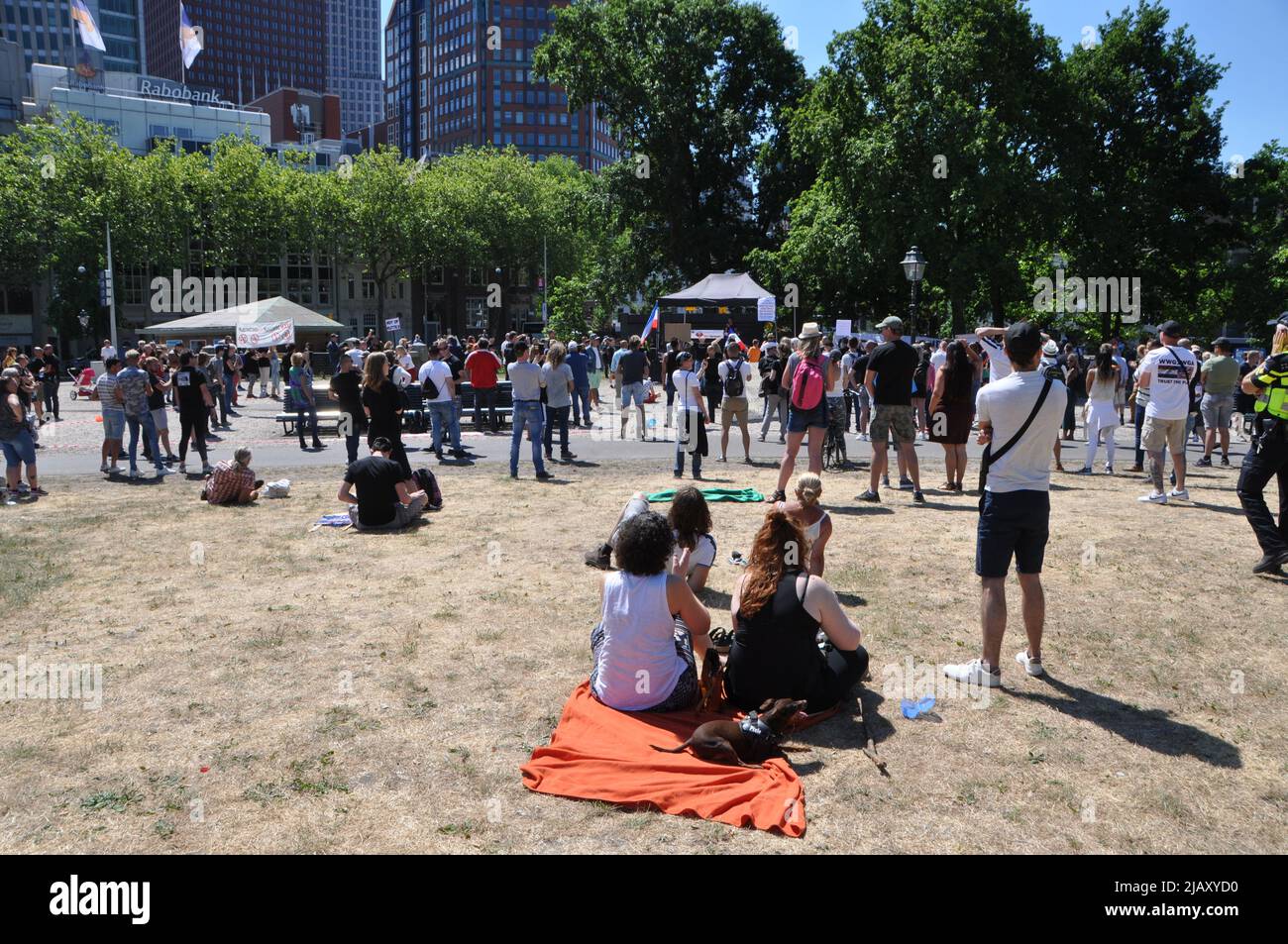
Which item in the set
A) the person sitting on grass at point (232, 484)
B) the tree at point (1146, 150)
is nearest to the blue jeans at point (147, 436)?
the person sitting on grass at point (232, 484)

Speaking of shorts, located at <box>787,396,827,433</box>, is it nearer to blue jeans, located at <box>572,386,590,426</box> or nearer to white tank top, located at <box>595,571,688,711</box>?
white tank top, located at <box>595,571,688,711</box>

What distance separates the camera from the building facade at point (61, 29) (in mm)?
110312

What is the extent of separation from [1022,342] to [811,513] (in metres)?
1.94

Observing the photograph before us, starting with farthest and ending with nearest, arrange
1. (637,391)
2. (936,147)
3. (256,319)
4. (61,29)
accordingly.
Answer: (61,29) < (936,147) < (256,319) < (637,391)

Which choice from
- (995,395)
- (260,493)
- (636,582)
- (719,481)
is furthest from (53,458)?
(995,395)

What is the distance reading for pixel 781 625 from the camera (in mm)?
5016

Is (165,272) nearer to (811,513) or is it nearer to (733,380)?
(733,380)

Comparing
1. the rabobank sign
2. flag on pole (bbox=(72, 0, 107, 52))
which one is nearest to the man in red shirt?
flag on pole (bbox=(72, 0, 107, 52))

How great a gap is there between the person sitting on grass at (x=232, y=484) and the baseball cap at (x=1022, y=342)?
369 inches

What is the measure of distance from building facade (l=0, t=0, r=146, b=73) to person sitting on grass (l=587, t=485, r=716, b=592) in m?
128

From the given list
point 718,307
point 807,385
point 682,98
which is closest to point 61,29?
point 682,98

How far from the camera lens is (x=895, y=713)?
5336 millimetres

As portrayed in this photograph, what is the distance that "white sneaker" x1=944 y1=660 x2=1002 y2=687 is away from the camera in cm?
567

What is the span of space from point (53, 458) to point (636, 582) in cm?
1548
